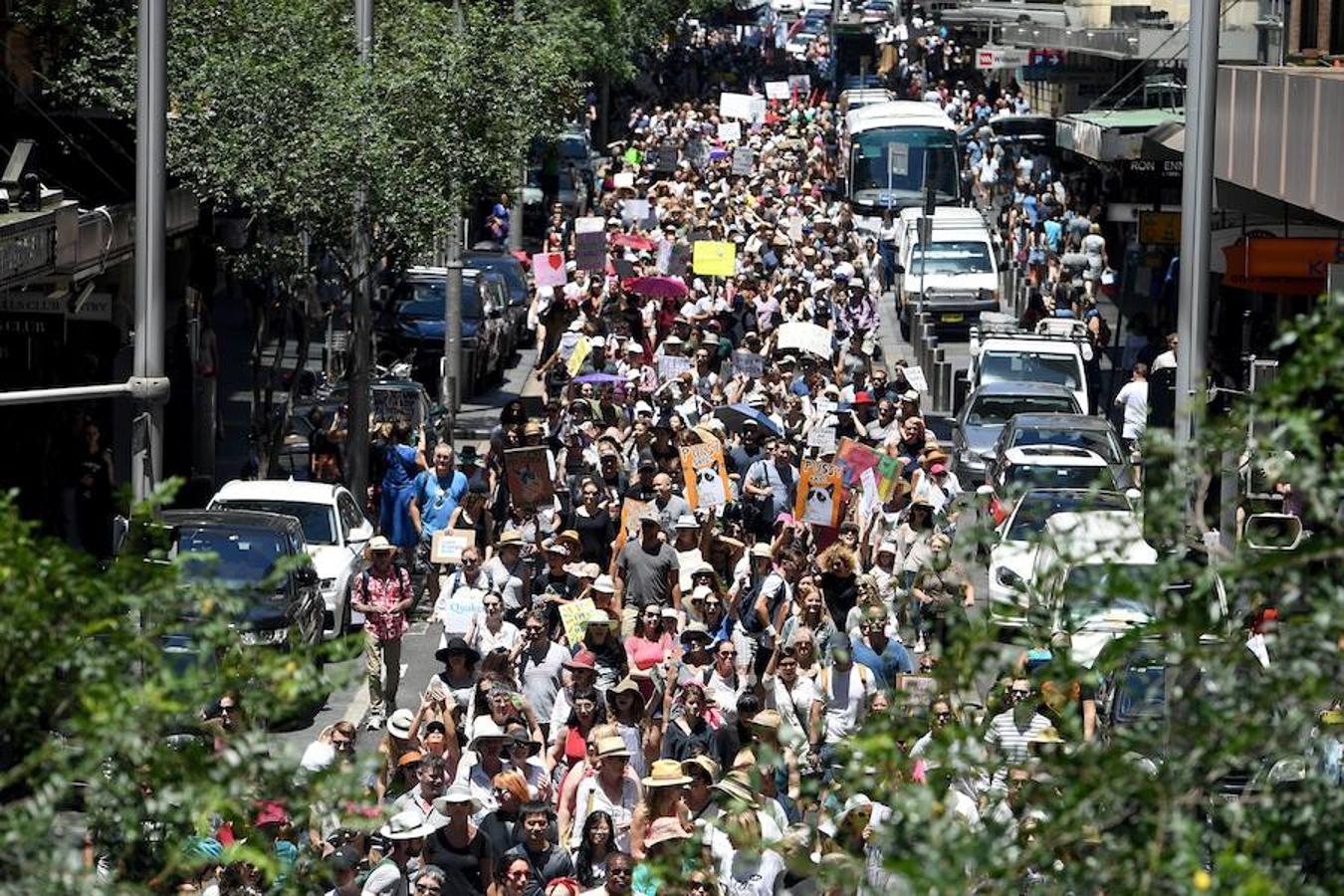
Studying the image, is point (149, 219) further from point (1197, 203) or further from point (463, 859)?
point (1197, 203)

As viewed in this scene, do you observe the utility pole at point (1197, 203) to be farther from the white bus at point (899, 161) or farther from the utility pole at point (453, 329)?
the white bus at point (899, 161)

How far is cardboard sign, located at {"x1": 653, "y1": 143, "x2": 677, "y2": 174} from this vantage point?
2586 inches

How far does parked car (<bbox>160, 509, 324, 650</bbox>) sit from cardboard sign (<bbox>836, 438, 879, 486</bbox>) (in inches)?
182

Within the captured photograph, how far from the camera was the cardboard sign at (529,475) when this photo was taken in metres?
23.5

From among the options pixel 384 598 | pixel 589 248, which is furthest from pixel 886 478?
pixel 589 248

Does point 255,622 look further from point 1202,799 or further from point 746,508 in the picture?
point 1202,799

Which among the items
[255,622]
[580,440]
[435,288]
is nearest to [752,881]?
[255,622]

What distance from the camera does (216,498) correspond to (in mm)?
23562

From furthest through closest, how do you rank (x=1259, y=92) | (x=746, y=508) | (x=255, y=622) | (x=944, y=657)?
(x=1259, y=92) < (x=746, y=508) < (x=255, y=622) < (x=944, y=657)

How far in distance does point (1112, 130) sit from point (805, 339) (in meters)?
10.0

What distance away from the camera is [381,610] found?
782 inches

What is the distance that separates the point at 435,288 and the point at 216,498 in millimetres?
17563

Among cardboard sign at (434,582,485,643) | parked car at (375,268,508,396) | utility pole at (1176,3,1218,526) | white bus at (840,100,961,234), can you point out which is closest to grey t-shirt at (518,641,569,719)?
cardboard sign at (434,582,485,643)

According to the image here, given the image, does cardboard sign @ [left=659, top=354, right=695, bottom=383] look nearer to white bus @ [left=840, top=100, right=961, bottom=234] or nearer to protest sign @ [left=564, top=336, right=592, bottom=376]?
protest sign @ [left=564, top=336, right=592, bottom=376]
